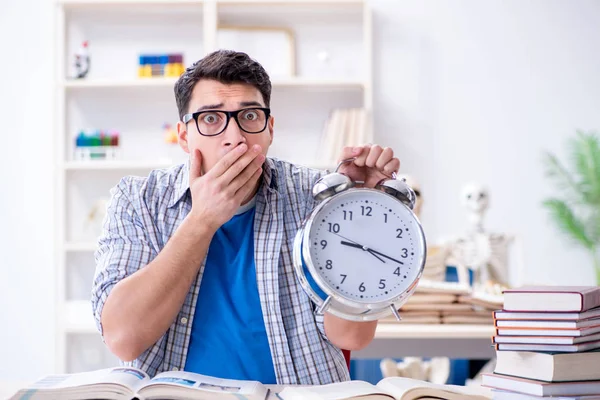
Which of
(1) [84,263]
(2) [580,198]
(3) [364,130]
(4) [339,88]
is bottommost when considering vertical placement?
(1) [84,263]

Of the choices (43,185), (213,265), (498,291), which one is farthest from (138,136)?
(213,265)

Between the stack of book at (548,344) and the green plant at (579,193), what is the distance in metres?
3.23

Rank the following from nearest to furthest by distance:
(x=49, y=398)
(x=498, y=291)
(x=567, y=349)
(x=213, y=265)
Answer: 1. (x=49, y=398)
2. (x=567, y=349)
3. (x=213, y=265)
4. (x=498, y=291)

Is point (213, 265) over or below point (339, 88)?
below

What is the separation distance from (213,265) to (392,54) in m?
3.12

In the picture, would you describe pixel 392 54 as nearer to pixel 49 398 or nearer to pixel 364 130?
pixel 364 130

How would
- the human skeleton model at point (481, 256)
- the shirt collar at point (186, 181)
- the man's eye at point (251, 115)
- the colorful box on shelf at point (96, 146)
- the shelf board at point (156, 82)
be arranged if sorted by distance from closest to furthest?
the man's eye at point (251, 115) < the shirt collar at point (186, 181) < the human skeleton model at point (481, 256) < the shelf board at point (156, 82) < the colorful box on shelf at point (96, 146)

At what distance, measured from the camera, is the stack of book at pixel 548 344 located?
117cm

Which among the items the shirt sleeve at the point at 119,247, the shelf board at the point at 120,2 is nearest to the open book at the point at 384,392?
the shirt sleeve at the point at 119,247

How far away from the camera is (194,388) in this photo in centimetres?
110

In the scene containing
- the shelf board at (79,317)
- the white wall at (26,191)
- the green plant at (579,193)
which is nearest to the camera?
the shelf board at (79,317)

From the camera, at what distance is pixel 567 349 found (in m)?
1.18

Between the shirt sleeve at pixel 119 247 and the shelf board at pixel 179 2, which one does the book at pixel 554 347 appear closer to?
the shirt sleeve at pixel 119 247

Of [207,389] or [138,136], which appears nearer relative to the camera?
[207,389]
